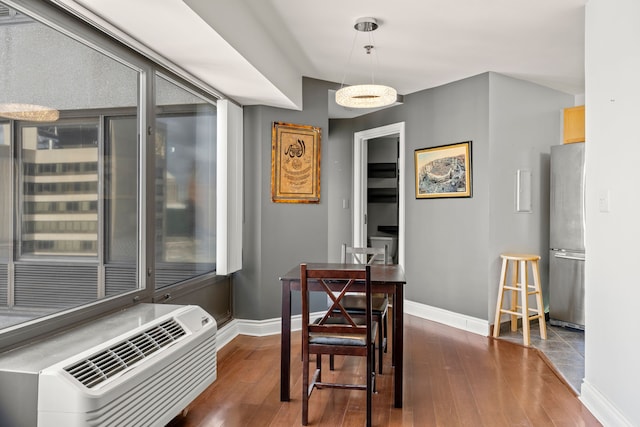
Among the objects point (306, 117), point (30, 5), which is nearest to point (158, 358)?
point (30, 5)

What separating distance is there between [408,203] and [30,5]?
4019 mm

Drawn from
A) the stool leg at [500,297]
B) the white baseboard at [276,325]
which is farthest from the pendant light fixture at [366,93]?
the white baseboard at [276,325]

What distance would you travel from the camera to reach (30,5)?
1.91 metres

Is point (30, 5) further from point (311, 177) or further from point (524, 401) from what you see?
point (524, 401)

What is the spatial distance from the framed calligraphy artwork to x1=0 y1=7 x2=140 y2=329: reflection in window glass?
1.65 m

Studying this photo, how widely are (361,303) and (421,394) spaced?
0.73 m

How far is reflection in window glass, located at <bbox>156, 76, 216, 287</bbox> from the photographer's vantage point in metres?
3.07

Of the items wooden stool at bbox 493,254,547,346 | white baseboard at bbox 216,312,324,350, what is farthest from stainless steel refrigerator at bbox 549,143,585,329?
white baseboard at bbox 216,312,324,350

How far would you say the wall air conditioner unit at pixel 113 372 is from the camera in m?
1.54

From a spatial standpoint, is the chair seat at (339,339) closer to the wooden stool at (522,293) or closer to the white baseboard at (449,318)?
the wooden stool at (522,293)

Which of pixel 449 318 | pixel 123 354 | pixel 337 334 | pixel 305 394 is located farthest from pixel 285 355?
pixel 449 318

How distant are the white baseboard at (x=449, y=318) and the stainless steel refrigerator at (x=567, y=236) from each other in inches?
34.9

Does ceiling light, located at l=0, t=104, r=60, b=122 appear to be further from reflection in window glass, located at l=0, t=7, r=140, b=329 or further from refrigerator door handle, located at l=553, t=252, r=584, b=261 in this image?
refrigerator door handle, located at l=553, t=252, r=584, b=261

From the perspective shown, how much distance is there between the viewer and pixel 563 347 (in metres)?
Result: 3.81
